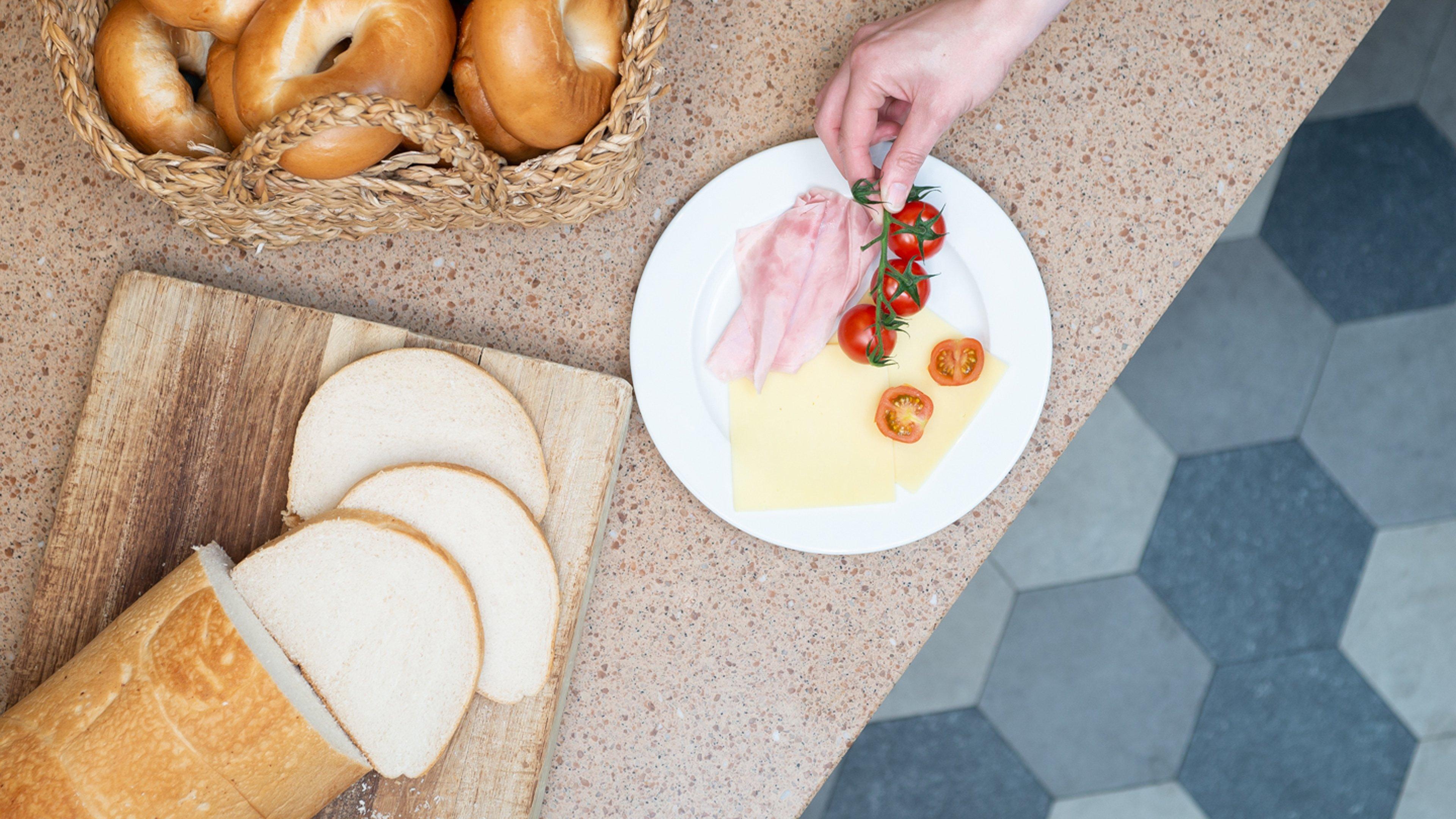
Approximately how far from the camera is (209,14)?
0.83m

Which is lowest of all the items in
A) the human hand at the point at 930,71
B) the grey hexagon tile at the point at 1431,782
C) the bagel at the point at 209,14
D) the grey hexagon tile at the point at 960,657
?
the grey hexagon tile at the point at 1431,782

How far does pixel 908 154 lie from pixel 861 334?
227 millimetres

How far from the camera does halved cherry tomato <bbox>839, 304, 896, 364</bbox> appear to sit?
109 cm

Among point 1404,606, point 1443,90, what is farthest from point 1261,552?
point 1443,90

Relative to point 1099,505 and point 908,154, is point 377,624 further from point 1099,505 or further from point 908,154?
point 1099,505

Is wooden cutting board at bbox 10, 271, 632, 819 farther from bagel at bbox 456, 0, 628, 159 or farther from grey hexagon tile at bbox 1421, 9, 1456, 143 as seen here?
grey hexagon tile at bbox 1421, 9, 1456, 143

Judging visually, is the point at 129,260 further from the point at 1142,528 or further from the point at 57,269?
the point at 1142,528

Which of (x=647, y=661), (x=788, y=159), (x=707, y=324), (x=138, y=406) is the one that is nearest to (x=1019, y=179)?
(x=788, y=159)

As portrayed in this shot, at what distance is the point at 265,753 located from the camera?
95 cm

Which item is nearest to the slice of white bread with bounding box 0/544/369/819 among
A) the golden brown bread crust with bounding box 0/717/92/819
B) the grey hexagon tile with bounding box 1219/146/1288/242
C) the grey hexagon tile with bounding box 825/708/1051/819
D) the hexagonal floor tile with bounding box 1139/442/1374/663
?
the golden brown bread crust with bounding box 0/717/92/819

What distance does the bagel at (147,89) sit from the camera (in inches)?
34.4

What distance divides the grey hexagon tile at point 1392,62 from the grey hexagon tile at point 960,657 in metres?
1.26

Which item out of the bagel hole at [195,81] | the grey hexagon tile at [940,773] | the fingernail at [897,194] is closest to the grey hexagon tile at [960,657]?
A: the grey hexagon tile at [940,773]

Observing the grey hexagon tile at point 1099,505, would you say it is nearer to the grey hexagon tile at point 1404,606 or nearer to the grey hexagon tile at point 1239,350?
the grey hexagon tile at point 1239,350
